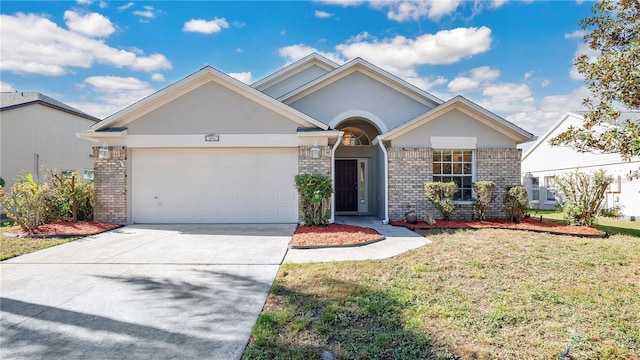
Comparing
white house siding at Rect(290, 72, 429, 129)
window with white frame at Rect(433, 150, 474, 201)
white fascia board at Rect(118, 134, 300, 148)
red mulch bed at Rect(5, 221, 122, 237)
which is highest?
white house siding at Rect(290, 72, 429, 129)

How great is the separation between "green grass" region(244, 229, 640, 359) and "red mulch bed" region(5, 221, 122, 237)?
6.87 m

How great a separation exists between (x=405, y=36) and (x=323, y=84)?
4786 millimetres

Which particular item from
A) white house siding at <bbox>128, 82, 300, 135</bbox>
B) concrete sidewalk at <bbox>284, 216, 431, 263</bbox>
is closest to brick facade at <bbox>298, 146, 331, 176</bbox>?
white house siding at <bbox>128, 82, 300, 135</bbox>

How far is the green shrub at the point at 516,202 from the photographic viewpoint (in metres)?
10.5

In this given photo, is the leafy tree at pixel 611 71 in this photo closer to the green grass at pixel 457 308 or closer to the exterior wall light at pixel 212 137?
the green grass at pixel 457 308

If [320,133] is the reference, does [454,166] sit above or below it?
below

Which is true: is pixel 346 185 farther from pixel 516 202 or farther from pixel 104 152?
pixel 104 152

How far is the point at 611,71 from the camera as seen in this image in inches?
274

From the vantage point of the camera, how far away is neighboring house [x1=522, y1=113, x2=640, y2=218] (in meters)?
15.2

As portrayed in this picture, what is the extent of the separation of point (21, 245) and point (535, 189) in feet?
84.1

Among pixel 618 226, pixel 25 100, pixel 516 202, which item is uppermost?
pixel 25 100

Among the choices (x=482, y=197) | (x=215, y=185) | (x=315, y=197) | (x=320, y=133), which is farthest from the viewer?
(x=215, y=185)

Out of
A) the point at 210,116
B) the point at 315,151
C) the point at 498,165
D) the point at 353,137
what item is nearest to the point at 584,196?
the point at 498,165

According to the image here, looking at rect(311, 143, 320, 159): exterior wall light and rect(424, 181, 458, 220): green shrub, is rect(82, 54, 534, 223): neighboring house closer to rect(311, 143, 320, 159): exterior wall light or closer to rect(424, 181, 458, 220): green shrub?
rect(311, 143, 320, 159): exterior wall light
